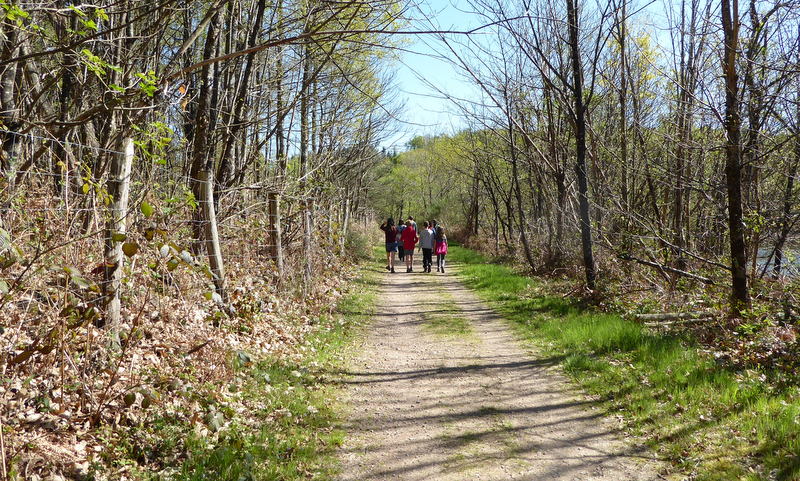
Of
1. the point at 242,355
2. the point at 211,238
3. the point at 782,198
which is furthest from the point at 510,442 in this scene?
the point at 782,198

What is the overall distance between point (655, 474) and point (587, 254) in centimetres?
663

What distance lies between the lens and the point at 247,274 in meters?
8.11

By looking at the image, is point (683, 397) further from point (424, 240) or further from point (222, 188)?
point (424, 240)

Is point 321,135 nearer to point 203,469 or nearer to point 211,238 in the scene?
point 211,238

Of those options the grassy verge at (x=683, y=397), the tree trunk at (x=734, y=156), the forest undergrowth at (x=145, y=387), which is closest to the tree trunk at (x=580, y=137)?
the grassy verge at (x=683, y=397)

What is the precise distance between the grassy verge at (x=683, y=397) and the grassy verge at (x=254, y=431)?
2719 millimetres

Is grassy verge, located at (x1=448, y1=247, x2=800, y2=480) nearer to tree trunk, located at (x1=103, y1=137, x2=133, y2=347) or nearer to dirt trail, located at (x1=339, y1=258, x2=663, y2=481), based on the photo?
dirt trail, located at (x1=339, y1=258, x2=663, y2=481)

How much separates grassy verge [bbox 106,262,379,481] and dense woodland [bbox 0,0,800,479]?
244 millimetres

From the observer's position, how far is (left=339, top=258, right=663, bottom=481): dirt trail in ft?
12.7

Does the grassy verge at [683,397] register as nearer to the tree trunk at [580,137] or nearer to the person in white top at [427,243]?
the tree trunk at [580,137]

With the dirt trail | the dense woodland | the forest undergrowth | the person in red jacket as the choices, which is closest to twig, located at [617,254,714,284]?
the dense woodland

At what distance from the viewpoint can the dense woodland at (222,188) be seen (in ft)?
12.6

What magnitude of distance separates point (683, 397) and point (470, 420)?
6.73 feet

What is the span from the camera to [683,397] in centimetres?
490
